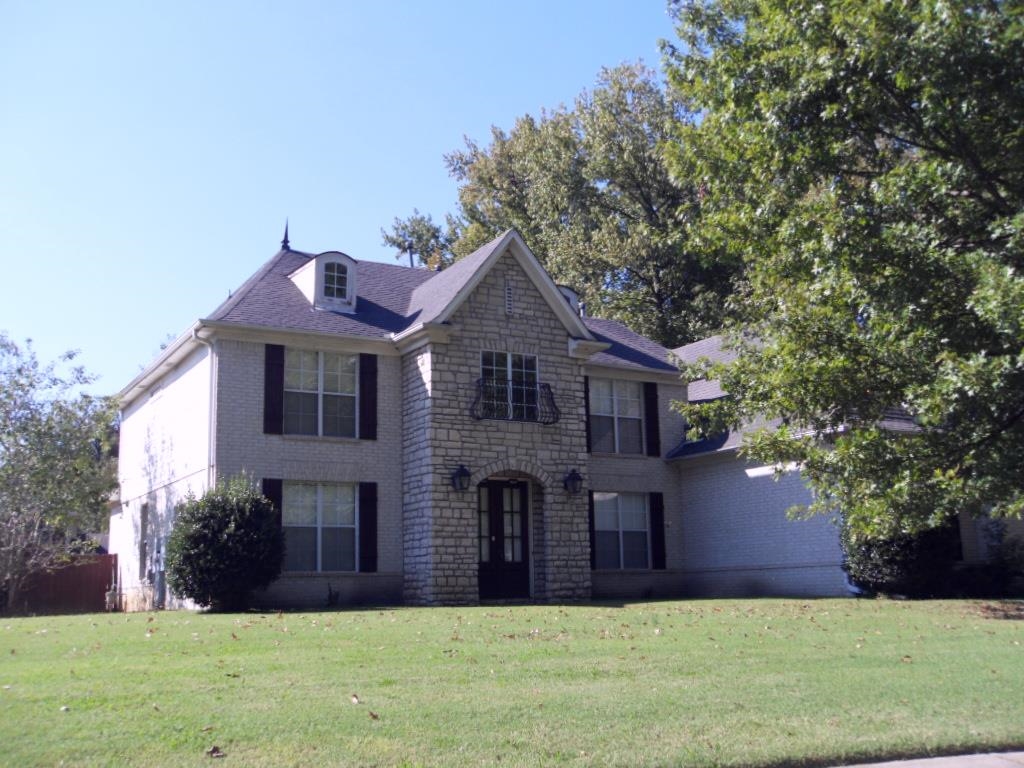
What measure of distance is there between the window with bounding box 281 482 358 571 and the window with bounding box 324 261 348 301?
4101mm

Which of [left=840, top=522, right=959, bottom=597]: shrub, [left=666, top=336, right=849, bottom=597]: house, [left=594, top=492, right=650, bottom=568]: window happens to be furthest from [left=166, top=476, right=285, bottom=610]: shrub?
[left=840, top=522, right=959, bottom=597]: shrub

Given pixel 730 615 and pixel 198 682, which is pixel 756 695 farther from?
pixel 730 615

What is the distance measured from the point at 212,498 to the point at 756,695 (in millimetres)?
11967

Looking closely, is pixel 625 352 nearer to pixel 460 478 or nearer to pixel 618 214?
pixel 460 478

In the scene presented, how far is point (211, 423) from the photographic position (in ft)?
65.4

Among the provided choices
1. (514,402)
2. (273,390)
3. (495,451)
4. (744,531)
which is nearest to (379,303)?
(273,390)

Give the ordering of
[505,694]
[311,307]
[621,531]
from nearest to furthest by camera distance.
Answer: [505,694]
[311,307]
[621,531]

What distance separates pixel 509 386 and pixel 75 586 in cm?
1342

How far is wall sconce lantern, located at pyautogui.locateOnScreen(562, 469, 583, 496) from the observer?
A: 21.4m

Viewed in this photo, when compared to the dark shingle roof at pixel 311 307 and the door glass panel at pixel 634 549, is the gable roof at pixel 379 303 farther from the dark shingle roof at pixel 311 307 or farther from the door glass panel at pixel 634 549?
the door glass panel at pixel 634 549

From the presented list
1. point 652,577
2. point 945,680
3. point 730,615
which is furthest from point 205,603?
point 945,680

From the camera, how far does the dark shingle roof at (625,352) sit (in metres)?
24.5

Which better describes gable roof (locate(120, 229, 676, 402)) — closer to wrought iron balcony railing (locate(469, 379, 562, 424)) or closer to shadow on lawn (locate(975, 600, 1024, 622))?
wrought iron balcony railing (locate(469, 379, 562, 424))

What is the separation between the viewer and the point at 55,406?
27.6m
